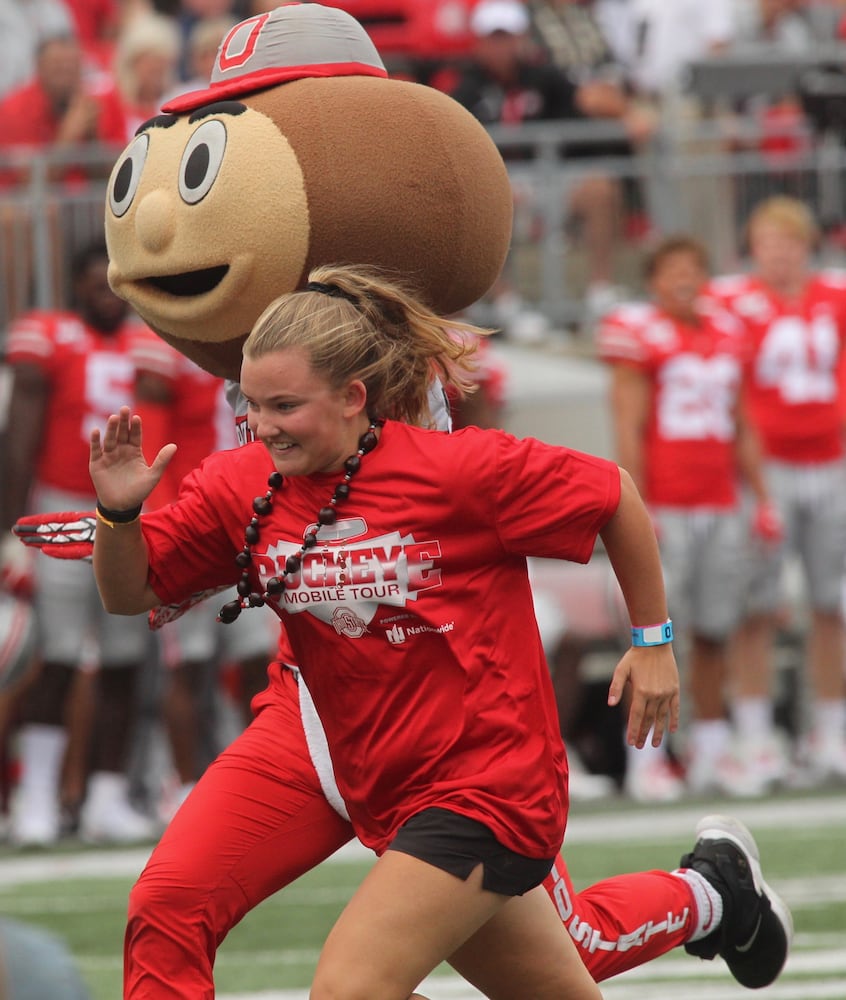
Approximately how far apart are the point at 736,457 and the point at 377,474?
225 inches

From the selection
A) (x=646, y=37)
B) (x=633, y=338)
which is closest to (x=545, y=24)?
(x=646, y=37)

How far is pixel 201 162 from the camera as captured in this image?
4207mm

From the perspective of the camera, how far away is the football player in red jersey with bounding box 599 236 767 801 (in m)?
9.11

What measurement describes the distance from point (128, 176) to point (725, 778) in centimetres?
555

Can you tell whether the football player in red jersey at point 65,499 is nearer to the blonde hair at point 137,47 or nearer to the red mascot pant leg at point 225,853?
the blonde hair at point 137,47

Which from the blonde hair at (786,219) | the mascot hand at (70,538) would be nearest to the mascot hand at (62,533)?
the mascot hand at (70,538)

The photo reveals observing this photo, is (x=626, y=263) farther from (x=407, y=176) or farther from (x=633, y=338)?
(x=407, y=176)

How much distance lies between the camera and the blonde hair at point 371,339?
3752 mm

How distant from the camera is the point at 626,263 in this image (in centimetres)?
1214

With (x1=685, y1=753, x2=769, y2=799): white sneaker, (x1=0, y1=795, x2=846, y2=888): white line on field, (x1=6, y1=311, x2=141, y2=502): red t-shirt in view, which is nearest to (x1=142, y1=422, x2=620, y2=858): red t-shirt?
(x1=0, y1=795, x2=846, y2=888): white line on field

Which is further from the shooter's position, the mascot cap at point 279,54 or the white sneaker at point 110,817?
the white sneaker at point 110,817

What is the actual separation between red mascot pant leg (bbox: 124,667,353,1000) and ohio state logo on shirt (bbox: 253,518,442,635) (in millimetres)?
434

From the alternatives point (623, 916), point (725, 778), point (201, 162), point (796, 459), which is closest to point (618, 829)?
point (725, 778)

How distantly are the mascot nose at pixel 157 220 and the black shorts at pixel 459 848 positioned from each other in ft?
4.23
